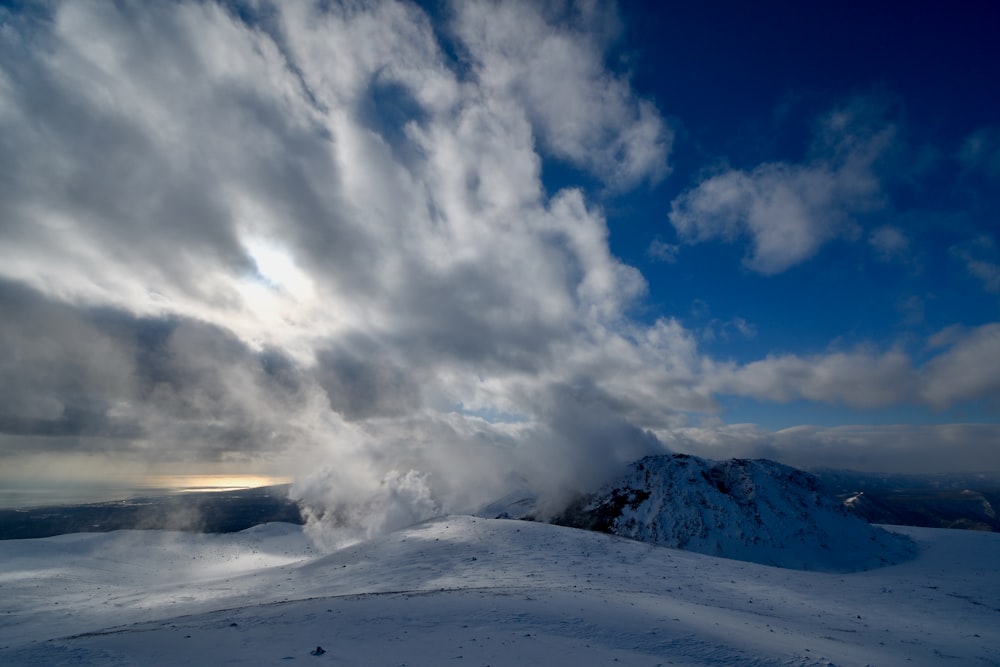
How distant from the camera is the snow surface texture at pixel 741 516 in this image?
5341 centimetres

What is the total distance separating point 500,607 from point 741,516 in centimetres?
5535

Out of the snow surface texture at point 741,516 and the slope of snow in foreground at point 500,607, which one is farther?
the snow surface texture at point 741,516

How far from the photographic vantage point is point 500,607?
1873 cm

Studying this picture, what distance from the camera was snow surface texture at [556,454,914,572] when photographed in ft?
175

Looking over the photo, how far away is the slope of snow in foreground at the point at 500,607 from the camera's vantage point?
14.4m

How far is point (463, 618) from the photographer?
17.4 metres

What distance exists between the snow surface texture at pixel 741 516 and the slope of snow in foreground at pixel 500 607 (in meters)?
5.71

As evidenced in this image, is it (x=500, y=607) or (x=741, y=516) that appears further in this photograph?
(x=741, y=516)

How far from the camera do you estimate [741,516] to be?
60.8 m

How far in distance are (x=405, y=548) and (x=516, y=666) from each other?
28.1 meters

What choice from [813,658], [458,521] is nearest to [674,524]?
[458,521]

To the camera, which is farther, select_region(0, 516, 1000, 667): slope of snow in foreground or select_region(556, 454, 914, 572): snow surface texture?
select_region(556, 454, 914, 572): snow surface texture

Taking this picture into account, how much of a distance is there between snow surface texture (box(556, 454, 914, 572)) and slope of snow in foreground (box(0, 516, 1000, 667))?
5714 millimetres

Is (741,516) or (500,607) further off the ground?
(741,516)
